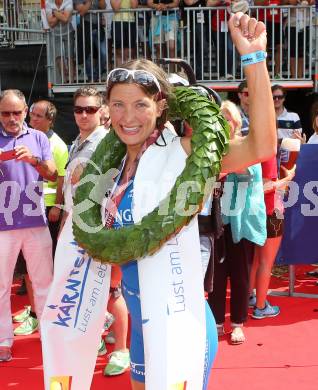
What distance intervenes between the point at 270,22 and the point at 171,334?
8366 millimetres

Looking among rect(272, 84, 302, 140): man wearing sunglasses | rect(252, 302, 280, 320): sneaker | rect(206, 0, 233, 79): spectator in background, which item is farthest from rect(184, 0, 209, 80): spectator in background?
rect(252, 302, 280, 320): sneaker

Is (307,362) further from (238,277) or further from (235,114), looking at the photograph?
(235,114)

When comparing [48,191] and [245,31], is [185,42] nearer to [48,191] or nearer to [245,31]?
[48,191]

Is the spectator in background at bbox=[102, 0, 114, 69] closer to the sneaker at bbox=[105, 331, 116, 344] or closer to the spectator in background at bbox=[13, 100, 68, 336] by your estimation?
the spectator in background at bbox=[13, 100, 68, 336]

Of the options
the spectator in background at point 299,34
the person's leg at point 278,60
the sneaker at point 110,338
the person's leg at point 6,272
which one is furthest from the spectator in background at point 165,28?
the sneaker at point 110,338

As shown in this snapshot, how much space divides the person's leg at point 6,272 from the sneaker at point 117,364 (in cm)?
81

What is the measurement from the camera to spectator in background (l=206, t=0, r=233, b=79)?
32.1 feet

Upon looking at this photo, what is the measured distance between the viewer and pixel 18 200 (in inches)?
183

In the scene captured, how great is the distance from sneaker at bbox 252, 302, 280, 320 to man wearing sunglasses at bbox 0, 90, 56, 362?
1791 millimetres

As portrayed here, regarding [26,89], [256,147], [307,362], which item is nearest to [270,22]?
[26,89]

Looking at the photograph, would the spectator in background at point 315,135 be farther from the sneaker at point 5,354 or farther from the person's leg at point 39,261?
the sneaker at point 5,354

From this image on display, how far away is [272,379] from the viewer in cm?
424

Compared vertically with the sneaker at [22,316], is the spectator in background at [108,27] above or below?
above

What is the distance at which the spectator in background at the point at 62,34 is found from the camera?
1007 centimetres
